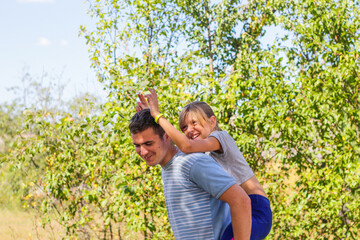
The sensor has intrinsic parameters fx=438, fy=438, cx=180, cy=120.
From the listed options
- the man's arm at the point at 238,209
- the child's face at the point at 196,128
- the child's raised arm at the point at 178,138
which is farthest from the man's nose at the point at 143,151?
the child's face at the point at 196,128

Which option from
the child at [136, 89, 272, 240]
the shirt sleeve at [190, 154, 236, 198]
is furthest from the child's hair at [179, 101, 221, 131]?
the shirt sleeve at [190, 154, 236, 198]

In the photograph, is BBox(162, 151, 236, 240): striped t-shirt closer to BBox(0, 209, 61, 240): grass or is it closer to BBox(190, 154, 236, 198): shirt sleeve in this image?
BBox(190, 154, 236, 198): shirt sleeve

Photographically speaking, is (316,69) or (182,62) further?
(182,62)

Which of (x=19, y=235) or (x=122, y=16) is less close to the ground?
(x=122, y=16)

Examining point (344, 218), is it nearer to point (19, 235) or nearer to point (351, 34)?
A: point (351, 34)

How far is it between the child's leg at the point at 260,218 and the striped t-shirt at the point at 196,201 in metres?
0.30

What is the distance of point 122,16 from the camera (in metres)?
6.22

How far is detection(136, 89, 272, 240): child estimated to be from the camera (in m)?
1.97

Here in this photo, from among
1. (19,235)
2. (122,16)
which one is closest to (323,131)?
(122,16)

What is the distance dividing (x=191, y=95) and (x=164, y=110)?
358 mm

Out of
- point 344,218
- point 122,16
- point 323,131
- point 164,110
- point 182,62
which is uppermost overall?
point 122,16

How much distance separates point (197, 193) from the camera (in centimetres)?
170

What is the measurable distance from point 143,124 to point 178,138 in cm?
22

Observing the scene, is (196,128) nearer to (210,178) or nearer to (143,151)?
(143,151)
